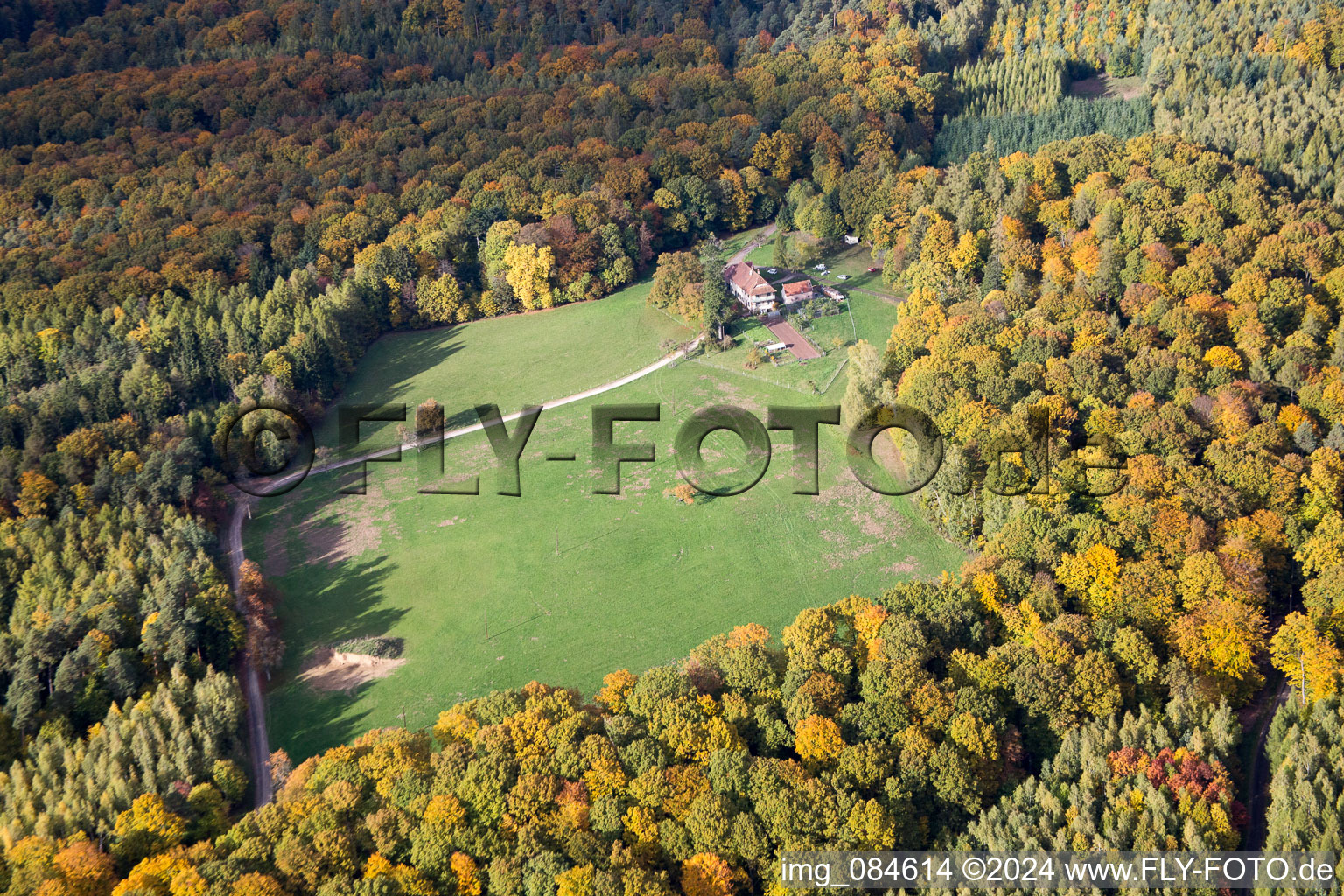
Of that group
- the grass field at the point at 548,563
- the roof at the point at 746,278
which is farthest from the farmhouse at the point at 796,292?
the grass field at the point at 548,563

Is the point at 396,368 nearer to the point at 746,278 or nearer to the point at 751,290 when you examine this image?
the point at 751,290

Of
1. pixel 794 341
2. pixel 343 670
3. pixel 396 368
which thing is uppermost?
pixel 794 341

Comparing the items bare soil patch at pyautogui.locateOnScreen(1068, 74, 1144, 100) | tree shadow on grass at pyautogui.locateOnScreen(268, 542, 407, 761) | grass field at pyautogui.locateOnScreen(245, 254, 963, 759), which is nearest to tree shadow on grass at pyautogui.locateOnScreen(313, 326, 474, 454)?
grass field at pyautogui.locateOnScreen(245, 254, 963, 759)

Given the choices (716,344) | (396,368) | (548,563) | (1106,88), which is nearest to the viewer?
(548,563)

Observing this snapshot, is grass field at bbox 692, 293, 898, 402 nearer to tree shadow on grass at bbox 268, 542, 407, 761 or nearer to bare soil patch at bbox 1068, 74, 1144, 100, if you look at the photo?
tree shadow on grass at bbox 268, 542, 407, 761

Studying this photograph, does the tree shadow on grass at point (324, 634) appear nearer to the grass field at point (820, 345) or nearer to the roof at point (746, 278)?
the grass field at point (820, 345)

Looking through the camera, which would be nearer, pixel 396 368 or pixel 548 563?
pixel 548 563

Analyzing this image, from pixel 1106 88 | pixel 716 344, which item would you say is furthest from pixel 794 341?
pixel 1106 88
